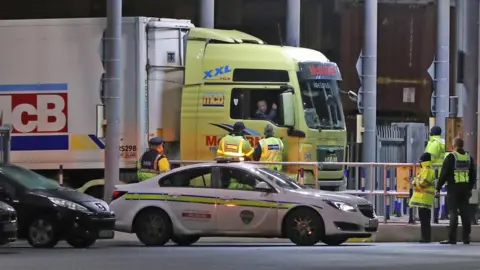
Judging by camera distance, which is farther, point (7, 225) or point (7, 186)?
point (7, 186)

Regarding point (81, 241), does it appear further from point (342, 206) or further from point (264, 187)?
point (342, 206)

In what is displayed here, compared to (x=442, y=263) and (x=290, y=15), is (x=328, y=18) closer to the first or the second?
(x=290, y=15)

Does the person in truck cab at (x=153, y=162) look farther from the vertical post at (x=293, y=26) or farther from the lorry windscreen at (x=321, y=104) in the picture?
the vertical post at (x=293, y=26)

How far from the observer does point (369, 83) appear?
27625 mm

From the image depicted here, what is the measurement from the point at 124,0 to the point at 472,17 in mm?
13407

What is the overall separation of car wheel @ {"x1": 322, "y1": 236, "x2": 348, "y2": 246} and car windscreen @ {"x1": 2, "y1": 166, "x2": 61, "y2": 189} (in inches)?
173

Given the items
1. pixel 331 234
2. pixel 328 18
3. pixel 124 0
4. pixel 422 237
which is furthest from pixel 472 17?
pixel 124 0

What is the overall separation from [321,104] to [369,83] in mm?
4812

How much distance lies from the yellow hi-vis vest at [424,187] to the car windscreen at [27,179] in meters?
6.13

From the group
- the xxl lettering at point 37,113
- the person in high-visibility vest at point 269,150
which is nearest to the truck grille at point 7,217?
the xxl lettering at point 37,113

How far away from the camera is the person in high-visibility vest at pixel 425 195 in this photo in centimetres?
2053

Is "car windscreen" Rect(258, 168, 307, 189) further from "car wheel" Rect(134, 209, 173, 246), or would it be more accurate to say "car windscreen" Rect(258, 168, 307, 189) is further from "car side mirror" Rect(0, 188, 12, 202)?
"car side mirror" Rect(0, 188, 12, 202)

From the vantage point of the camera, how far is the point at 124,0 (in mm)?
32844

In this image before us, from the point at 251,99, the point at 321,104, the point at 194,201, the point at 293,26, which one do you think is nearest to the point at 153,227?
the point at 194,201
